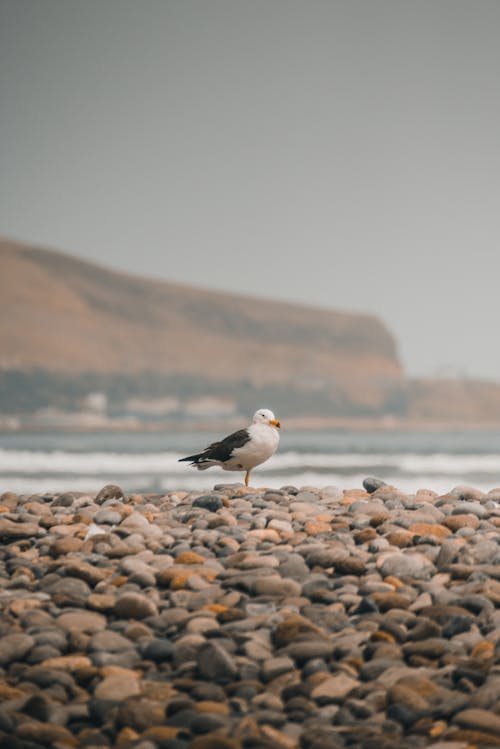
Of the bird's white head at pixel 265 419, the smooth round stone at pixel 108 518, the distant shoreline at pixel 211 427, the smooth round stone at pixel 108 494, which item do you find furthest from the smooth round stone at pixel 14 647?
the distant shoreline at pixel 211 427

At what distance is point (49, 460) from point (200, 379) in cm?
15693

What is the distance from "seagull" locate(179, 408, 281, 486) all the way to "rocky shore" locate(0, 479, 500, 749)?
4.72 ft

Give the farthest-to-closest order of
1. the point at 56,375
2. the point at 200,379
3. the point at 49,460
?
the point at 200,379 → the point at 56,375 → the point at 49,460

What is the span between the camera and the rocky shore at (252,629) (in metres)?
4.95

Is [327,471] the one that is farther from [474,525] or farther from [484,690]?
[484,690]

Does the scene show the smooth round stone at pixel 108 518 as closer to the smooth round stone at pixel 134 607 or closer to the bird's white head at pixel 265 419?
the smooth round stone at pixel 134 607

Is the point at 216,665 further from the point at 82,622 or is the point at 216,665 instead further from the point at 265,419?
the point at 265,419

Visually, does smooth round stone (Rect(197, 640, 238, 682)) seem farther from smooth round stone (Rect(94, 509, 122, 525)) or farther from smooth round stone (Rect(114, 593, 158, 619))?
smooth round stone (Rect(94, 509, 122, 525))

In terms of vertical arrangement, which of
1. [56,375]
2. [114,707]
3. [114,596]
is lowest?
[114,707]

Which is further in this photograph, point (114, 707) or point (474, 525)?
point (474, 525)

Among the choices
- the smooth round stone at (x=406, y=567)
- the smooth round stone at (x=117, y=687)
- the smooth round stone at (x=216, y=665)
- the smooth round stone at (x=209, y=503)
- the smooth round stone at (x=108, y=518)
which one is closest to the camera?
the smooth round stone at (x=117, y=687)

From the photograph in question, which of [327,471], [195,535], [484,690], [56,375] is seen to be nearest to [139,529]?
[195,535]

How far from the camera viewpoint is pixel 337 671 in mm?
5461

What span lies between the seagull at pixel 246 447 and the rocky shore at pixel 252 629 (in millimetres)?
1437
